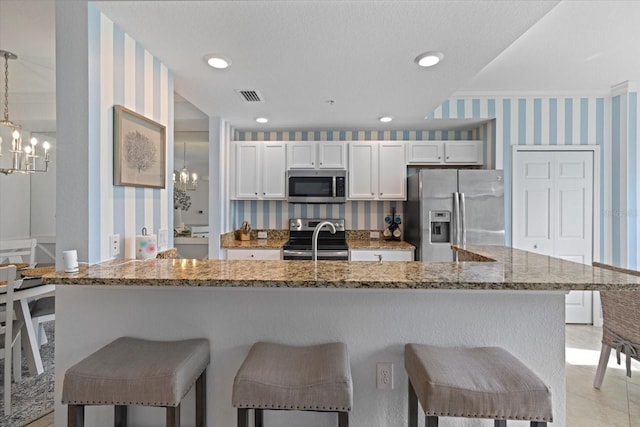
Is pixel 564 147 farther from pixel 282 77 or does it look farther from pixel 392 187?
pixel 282 77

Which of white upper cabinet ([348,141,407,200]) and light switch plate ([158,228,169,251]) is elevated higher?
white upper cabinet ([348,141,407,200])

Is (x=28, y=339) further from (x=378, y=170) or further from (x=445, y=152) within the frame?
(x=445, y=152)

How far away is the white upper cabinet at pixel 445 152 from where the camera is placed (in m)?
4.11

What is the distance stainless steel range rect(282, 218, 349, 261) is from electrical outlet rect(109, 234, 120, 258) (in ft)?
7.00

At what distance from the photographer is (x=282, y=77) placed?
8.40 ft

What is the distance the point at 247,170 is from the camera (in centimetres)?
423

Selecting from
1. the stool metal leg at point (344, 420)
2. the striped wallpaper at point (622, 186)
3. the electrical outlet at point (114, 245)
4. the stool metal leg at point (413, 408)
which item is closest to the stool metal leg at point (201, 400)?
the stool metal leg at point (344, 420)

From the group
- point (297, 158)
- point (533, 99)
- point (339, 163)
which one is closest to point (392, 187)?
point (339, 163)

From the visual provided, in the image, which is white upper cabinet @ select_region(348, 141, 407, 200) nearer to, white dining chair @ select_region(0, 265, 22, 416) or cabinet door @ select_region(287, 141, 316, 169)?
cabinet door @ select_region(287, 141, 316, 169)

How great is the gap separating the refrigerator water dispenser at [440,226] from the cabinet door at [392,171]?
1.96ft

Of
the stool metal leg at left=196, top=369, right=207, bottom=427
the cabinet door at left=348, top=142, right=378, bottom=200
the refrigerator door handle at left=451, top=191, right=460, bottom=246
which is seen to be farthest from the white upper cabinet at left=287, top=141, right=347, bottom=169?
the stool metal leg at left=196, top=369, right=207, bottom=427

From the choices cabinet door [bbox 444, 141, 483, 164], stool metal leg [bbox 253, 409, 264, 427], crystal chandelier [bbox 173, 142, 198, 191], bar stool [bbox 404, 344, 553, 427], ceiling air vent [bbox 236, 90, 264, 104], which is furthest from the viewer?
crystal chandelier [bbox 173, 142, 198, 191]

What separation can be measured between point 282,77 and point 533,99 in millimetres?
3045

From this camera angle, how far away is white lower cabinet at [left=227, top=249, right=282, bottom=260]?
391 centimetres
